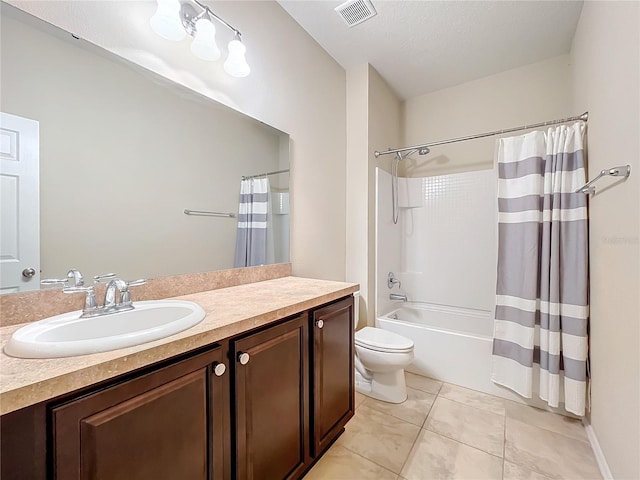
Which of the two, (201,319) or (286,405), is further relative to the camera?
(286,405)

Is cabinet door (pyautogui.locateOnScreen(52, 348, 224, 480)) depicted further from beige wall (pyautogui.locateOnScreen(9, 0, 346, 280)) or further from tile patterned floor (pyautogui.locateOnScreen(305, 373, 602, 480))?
beige wall (pyautogui.locateOnScreen(9, 0, 346, 280))

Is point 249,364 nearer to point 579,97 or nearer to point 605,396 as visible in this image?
point 605,396

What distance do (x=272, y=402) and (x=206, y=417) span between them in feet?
0.94

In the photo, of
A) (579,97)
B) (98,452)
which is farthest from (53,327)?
(579,97)

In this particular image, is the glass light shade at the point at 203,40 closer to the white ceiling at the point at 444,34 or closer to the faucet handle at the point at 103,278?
the white ceiling at the point at 444,34

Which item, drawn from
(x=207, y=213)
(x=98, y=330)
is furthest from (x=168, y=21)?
(x=98, y=330)

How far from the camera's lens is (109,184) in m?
1.10

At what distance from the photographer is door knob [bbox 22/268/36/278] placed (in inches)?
35.7

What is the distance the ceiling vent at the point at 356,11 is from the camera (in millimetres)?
1792

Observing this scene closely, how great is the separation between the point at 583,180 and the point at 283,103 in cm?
194

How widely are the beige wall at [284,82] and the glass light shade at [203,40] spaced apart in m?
0.07

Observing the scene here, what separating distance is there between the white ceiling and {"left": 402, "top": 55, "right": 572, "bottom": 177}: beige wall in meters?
0.12

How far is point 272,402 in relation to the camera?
1066mm

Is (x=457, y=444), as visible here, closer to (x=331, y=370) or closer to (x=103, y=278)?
(x=331, y=370)
